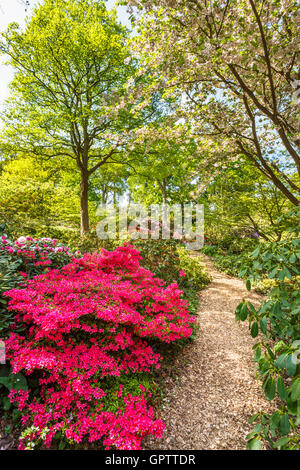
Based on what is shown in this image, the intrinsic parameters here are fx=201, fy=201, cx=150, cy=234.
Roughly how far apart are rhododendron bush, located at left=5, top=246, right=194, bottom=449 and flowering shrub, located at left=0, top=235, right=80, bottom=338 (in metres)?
0.23

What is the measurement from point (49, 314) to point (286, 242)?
6.76ft

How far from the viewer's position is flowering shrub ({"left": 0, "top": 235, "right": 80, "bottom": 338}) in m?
2.30

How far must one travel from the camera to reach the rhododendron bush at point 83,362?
1.46m

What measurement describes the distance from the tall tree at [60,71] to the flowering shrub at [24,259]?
3528 millimetres

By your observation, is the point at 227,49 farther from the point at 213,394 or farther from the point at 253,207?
the point at 213,394

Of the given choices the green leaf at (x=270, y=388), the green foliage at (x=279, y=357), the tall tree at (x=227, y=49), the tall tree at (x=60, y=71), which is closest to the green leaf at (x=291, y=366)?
the green foliage at (x=279, y=357)

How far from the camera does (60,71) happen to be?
6.04m

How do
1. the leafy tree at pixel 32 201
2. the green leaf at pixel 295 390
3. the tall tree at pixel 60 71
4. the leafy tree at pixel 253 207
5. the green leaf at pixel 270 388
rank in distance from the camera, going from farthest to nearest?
1. the tall tree at pixel 60 71
2. the leafy tree at pixel 32 201
3. the leafy tree at pixel 253 207
4. the green leaf at pixel 270 388
5. the green leaf at pixel 295 390

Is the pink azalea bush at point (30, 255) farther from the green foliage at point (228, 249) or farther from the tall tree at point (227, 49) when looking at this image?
the green foliage at point (228, 249)

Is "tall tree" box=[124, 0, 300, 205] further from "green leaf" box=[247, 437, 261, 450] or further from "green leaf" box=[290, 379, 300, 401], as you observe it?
"green leaf" box=[247, 437, 261, 450]

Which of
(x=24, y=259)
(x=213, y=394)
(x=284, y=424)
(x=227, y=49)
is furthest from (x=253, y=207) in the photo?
(x=24, y=259)

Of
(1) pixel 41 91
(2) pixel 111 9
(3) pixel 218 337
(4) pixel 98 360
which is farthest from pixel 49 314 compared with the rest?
(2) pixel 111 9

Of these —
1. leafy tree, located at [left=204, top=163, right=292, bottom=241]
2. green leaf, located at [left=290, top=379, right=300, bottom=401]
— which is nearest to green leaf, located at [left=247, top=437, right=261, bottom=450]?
green leaf, located at [left=290, top=379, right=300, bottom=401]

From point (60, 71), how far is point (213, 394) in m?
8.40
